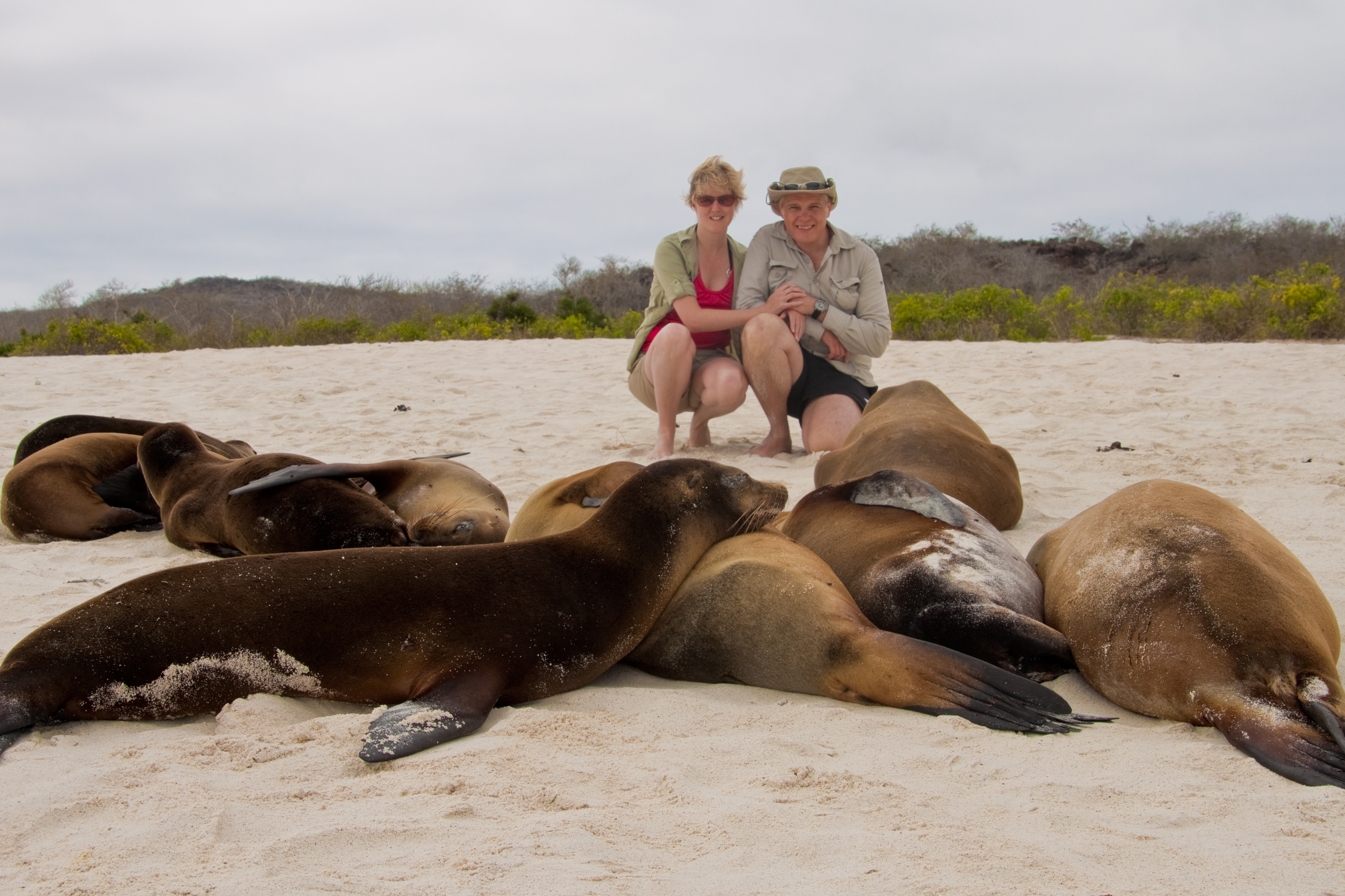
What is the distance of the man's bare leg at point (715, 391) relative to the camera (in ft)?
24.0

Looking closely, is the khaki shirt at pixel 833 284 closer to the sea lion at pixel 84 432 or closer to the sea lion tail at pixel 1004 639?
the sea lion at pixel 84 432

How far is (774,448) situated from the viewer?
23.5 ft

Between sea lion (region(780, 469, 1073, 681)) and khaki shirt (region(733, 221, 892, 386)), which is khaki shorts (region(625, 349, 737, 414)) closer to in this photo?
khaki shirt (region(733, 221, 892, 386))

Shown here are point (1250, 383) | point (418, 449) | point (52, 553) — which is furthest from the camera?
point (1250, 383)

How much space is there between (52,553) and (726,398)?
4.12m

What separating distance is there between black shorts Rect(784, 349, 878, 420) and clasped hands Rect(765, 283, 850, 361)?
14 cm

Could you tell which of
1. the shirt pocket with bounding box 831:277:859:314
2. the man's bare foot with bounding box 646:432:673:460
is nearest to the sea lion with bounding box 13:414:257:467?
the man's bare foot with bounding box 646:432:673:460

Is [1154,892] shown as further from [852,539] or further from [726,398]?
[726,398]

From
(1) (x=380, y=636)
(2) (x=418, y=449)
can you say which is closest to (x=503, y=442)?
(2) (x=418, y=449)

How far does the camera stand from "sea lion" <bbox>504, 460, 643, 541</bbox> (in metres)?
4.45

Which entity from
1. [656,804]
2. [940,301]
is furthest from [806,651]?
[940,301]

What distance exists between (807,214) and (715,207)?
606 mm

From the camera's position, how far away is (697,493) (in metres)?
3.72

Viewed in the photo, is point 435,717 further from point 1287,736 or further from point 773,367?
point 773,367
